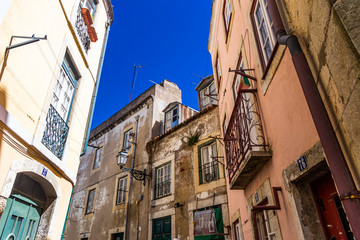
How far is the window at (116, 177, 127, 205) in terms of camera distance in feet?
41.3

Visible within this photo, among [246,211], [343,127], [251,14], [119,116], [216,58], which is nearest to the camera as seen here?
[343,127]

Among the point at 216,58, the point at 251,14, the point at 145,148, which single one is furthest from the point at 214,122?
the point at 251,14

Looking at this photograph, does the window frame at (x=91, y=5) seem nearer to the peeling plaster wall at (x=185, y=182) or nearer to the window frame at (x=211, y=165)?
the peeling plaster wall at (x=185, y=182)

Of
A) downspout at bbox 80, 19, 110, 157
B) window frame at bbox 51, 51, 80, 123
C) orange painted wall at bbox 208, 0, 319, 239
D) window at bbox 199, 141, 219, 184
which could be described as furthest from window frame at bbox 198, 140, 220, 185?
window frame at bbox 51, 51, 80, 123

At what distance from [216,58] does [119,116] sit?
9.18 meters

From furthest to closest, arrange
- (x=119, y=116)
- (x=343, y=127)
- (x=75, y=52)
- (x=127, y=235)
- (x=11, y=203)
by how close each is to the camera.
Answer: (x=119, y=116), (x=127, y=235), (x=75, y=52), (x=11, y=203), (x=343, y=127)

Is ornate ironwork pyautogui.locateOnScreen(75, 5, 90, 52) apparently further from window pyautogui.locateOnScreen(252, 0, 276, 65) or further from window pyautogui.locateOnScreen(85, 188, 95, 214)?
window pyautogui.locateOnScreen(85, 188, 95, 214)

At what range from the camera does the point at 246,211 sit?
566cm

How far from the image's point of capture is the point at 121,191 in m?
13.1

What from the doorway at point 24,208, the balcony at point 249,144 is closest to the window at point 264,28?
the balcony at point 249,144

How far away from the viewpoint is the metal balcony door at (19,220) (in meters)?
4.17

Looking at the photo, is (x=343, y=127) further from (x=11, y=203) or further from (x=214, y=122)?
(x=214, y=122)

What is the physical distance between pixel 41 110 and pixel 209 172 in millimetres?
6269

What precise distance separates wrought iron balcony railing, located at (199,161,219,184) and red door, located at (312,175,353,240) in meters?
6.04
